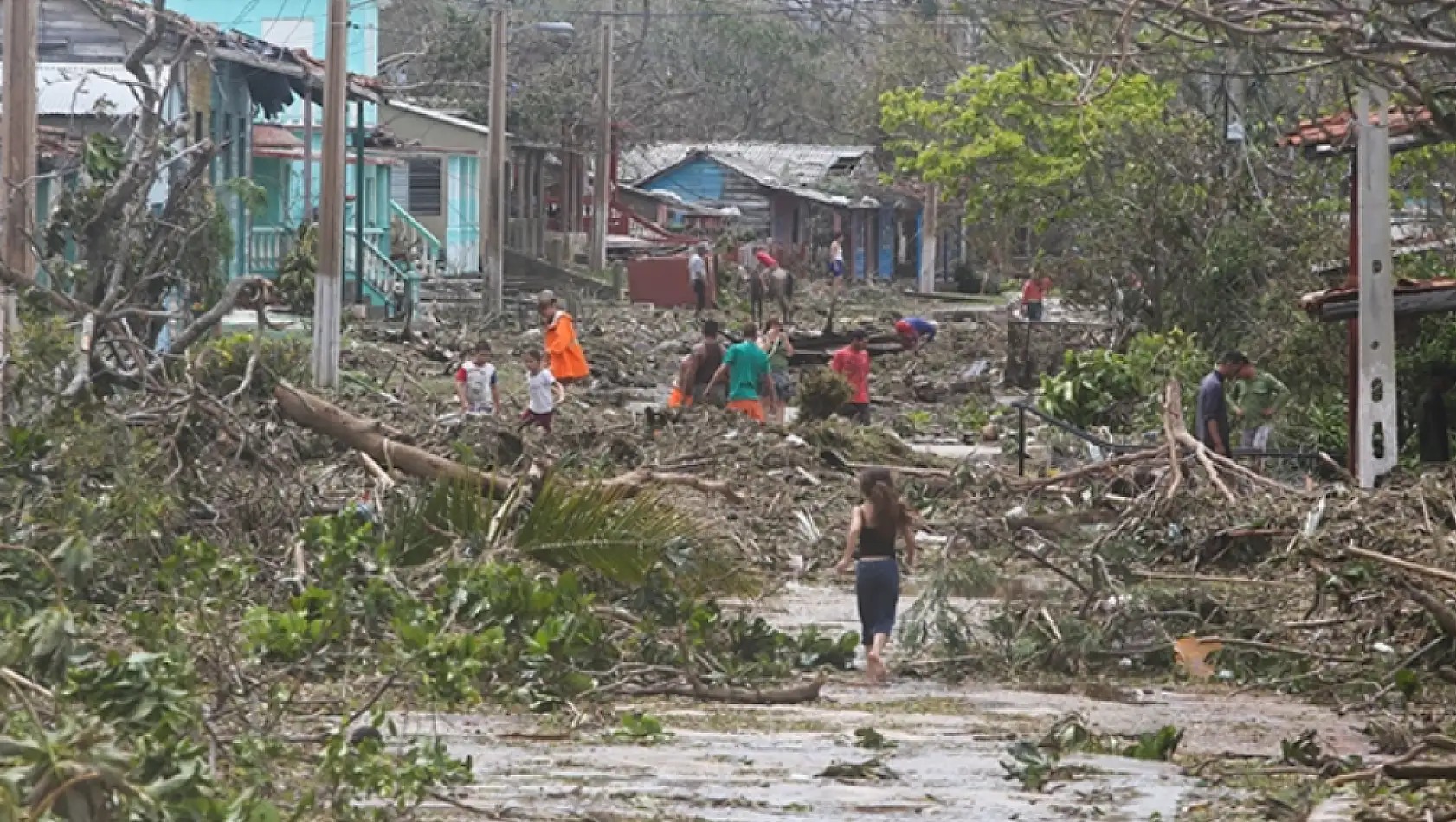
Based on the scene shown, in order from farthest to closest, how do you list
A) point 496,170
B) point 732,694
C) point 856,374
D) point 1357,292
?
point 496,170 < point 856,374 < point 1357,292 < point 732,694

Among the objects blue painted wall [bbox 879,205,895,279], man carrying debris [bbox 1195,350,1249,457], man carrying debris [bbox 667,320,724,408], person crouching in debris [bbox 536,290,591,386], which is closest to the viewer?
man carrying debris [bbox 1195,350,1249,457]

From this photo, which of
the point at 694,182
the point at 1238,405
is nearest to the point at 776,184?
the point at 694,182

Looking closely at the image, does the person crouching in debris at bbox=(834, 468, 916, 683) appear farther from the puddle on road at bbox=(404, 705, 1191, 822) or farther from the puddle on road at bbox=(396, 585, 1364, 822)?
the puddle on road at bbox=(404, 705, 1191, 822)

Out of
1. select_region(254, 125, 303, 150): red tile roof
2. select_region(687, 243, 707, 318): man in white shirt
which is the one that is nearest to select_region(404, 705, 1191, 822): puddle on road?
select_region(254, 125, 303, 150): red tile roof

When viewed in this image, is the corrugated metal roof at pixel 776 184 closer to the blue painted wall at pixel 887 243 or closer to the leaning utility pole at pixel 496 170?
the blue painted wall at pixel 887 243

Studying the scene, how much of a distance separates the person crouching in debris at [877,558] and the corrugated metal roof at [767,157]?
60.1 meters

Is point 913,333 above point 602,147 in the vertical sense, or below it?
below

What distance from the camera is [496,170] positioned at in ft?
135

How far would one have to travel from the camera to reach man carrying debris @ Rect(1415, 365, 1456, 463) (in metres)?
21.1

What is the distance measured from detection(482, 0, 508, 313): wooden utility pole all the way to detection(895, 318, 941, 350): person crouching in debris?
6.49 meters

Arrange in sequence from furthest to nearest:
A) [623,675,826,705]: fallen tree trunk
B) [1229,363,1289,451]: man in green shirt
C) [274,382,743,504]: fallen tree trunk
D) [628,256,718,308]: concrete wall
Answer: [628,256,718,308]: concrete wall
[1229,363,1289,451]: man in green shirt
[274,382,743,504]: fallen tree trunk
[623,675,826,705]: fallen tree trunk

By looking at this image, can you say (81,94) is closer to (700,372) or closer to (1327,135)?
(700,372)

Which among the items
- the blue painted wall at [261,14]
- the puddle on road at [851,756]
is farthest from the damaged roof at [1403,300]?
the blue painted wall at [261,14]

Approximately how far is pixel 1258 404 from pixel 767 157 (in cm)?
5606
